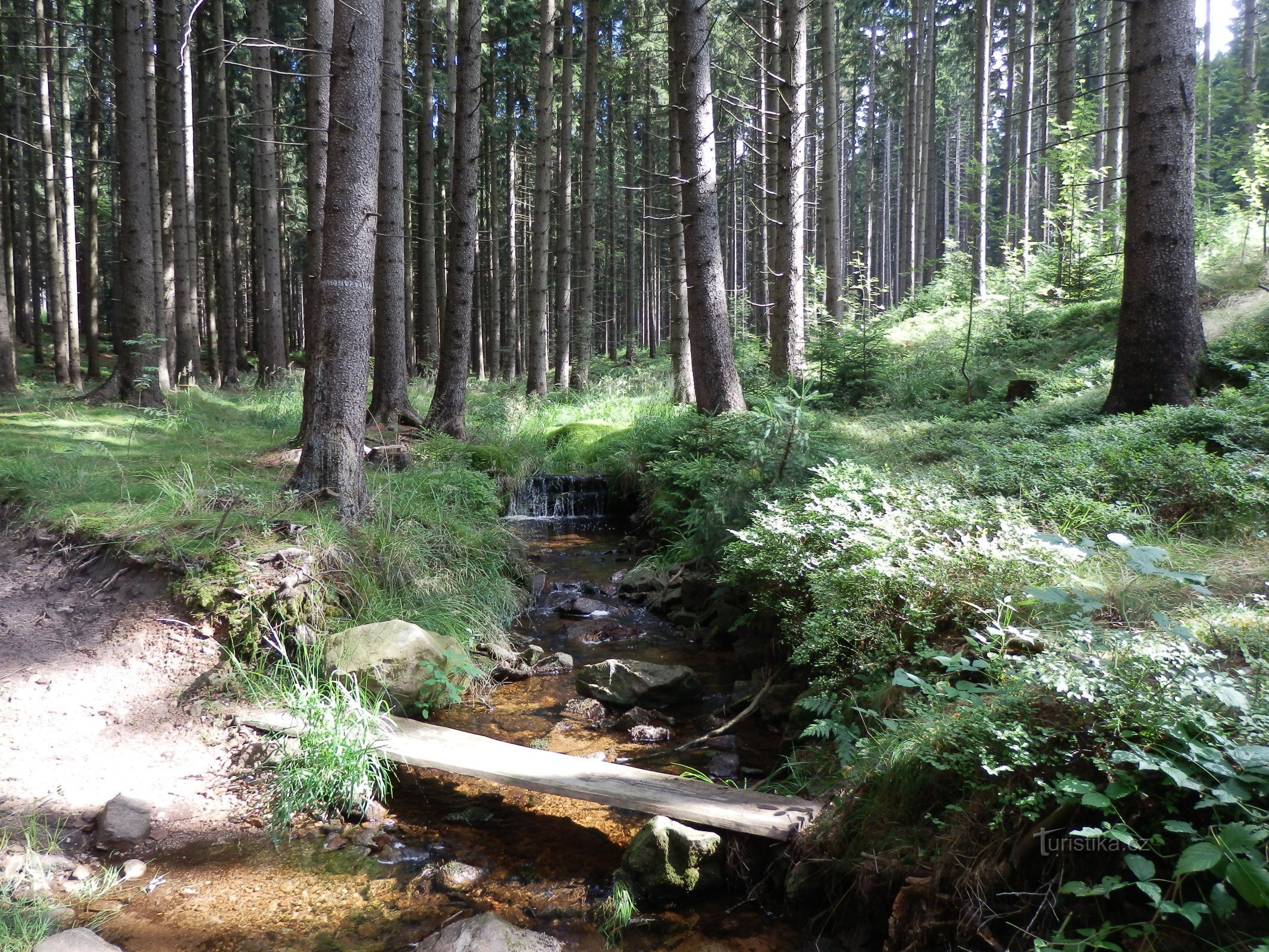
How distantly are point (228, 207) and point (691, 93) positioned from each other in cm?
1457

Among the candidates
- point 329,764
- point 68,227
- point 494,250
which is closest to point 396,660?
point 329,764

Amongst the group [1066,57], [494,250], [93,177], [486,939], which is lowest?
[486,939]

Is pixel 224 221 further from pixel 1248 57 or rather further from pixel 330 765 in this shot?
pixel 1248 57

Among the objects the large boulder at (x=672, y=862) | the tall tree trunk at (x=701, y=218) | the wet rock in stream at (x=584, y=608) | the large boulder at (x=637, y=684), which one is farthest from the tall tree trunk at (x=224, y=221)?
the large boulder at (x=672, y=862)

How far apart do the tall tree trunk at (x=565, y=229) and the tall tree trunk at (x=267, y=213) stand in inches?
239

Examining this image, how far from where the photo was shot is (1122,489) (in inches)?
209

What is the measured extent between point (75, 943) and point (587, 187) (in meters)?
19.1

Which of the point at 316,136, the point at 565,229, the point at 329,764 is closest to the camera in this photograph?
the point at 329,764

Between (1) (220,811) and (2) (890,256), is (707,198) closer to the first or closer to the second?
(1) (220,811)

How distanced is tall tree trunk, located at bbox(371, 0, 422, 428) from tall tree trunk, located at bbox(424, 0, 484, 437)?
583 millimetres

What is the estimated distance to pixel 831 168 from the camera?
15.8 meters

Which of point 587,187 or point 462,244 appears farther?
point 587,187

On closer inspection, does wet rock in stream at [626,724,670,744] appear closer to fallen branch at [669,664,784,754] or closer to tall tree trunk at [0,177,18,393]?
fallen branch at [669,664,784,754]

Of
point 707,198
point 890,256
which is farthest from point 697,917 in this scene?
point 890,256
